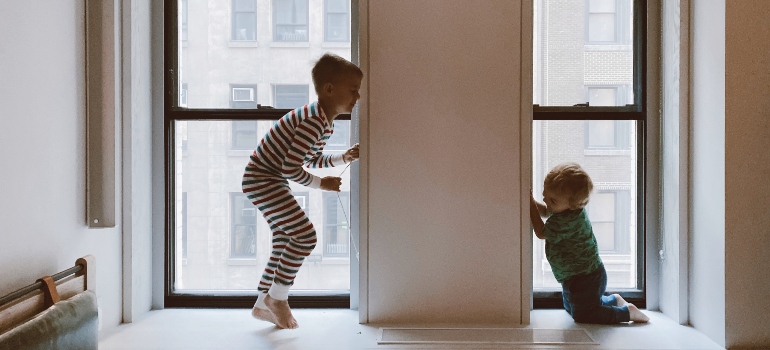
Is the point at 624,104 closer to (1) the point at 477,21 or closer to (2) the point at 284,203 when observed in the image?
(1) the point at 477,21

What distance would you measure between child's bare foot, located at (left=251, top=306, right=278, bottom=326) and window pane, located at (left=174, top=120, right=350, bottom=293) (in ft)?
1.01

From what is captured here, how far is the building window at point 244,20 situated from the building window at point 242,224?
62cm

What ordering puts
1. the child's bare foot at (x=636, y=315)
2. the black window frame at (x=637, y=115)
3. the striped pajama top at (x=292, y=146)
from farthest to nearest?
the black window frame at (x=637, y=115) < the child's bare foot at (x=636, y=315) < the striped pajama top at (x=292, y=146)

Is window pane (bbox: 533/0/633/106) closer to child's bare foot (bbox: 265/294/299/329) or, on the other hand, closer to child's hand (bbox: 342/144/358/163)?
child's hand (bbox: 342/144/358/163)

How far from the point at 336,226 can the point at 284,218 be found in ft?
1.22

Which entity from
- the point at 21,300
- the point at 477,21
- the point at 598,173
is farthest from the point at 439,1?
the point at 21,300

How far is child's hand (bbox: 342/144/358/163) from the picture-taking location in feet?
6.98

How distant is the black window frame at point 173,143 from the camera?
7.59 ft

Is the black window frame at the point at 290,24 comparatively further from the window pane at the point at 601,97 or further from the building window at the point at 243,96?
the window pane at the point at 601,97

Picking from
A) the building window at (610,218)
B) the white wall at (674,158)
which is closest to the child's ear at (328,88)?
the building window at (610,218)

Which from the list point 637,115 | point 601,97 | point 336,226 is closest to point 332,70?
point 336,226

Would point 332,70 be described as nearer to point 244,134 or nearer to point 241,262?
point 244,134

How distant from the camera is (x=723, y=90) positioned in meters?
1.85

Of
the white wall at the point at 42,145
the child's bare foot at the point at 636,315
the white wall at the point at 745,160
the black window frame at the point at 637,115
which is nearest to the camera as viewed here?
the white wall at the point at 42,145
